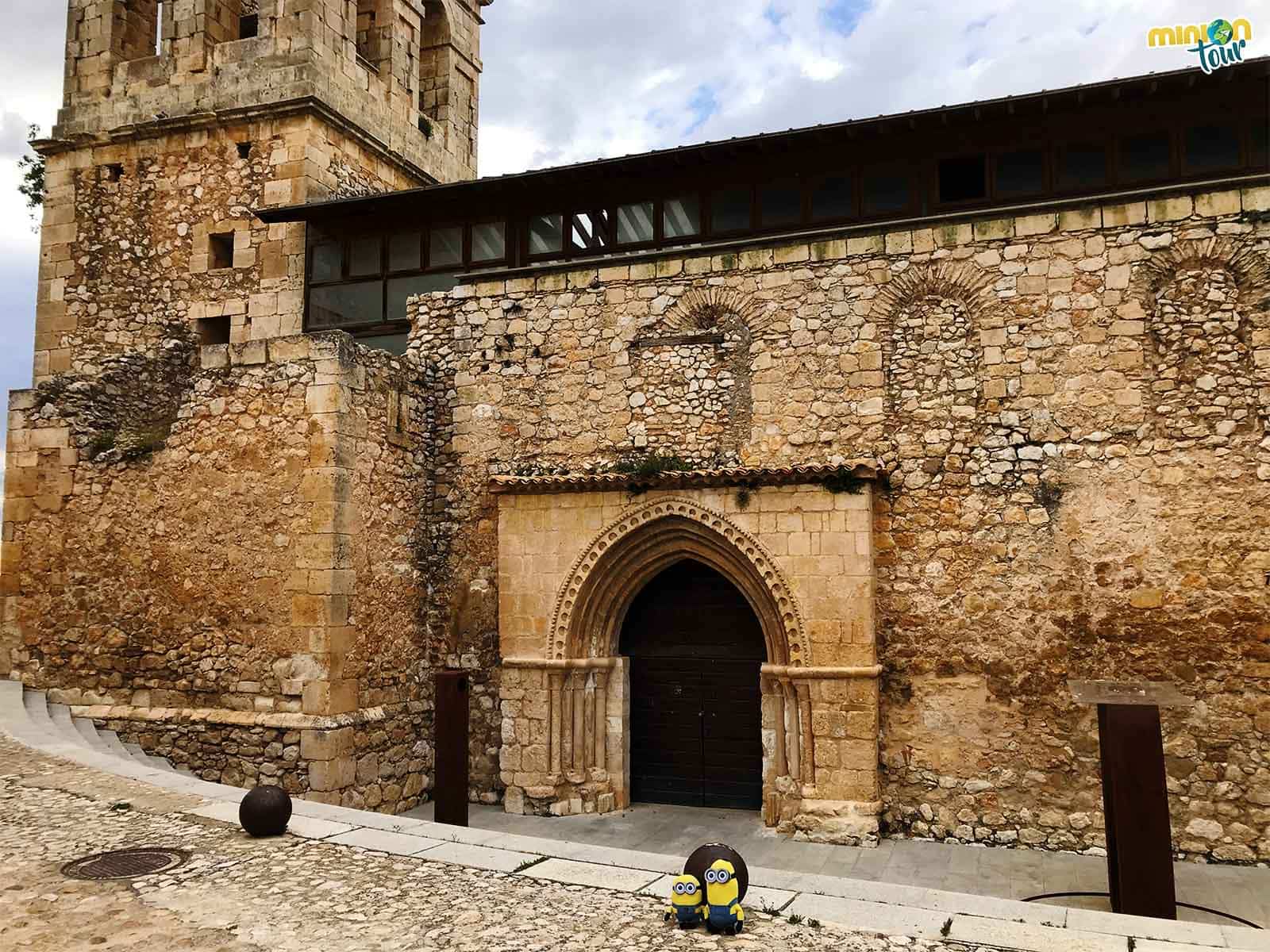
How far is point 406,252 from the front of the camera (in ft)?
39.3

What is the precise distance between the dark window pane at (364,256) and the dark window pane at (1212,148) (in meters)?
8.87

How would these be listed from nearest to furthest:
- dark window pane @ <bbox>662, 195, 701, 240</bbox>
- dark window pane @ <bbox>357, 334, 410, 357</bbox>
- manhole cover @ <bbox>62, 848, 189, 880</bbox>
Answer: manhole cover @ <bbox>62, 848, 189, 880</bbox> < dark window pane @ <bbox>662, 195, 701, 240</bbox> < dark window pane @ <bbox>357, 334, 410, 357</bbox>

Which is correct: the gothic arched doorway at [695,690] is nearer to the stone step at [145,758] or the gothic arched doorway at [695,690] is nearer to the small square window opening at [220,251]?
the stone step at [145,758]

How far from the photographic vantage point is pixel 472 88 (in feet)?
55.3

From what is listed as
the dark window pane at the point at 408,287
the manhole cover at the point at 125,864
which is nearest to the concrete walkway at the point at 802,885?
the manhole cover at the point at 125,864

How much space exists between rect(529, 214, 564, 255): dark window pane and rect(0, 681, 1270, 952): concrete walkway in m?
6.57

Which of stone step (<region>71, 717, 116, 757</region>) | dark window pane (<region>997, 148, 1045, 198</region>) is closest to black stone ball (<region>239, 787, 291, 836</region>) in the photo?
stone step (<region>71, 717, 116, 757</region>)

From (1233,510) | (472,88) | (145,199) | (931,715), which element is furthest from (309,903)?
(472,88)

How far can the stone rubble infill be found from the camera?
4.70 meters

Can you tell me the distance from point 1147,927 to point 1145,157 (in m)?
7.13

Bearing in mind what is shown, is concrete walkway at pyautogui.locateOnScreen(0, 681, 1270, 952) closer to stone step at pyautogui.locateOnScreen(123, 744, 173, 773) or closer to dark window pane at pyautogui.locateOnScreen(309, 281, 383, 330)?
stone step at pyautogui.locateOnScreen(123, 744, 173, 773)

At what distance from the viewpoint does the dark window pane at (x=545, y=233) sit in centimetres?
1124

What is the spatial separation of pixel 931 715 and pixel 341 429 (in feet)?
20.3

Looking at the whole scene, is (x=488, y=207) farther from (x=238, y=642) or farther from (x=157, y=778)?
(x=157, y=778)
